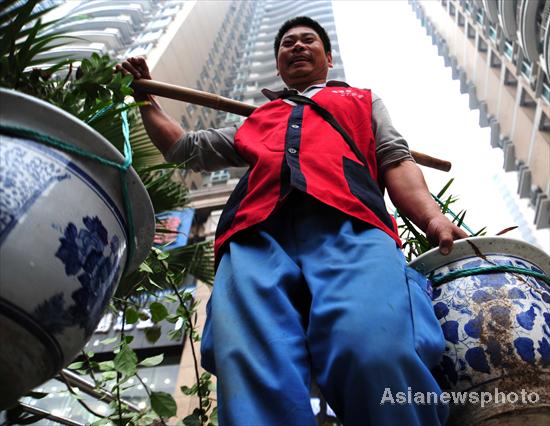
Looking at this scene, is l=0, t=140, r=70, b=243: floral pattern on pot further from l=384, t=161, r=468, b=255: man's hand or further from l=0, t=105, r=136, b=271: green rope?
l=384, t=161, r=468, b=255: man's hand

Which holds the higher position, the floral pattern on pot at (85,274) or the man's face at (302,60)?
the man's face at (302,60)

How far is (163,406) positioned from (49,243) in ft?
3.65

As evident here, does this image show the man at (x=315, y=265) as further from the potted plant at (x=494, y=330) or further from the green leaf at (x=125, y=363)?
the green leaf at (x=125, y=363)

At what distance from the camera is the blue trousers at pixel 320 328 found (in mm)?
885

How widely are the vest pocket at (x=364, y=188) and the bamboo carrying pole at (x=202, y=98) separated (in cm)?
66

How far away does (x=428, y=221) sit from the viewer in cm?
130

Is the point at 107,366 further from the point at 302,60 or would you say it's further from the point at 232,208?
the point at 302,60

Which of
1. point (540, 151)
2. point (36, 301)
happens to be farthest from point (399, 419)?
point (540, 151)

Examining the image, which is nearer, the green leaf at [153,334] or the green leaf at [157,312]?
the green leaf at [157,312]

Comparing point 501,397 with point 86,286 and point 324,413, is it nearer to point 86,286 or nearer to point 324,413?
point 86,286

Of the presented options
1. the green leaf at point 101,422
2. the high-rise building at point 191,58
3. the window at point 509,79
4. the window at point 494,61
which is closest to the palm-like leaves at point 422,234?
the green leaf at point 101,422

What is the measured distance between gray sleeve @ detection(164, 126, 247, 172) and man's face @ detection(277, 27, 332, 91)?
41 centimetres

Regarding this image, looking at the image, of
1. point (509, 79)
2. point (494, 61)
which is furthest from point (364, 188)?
point (494, 61)

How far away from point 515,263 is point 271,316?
0.66 metres
